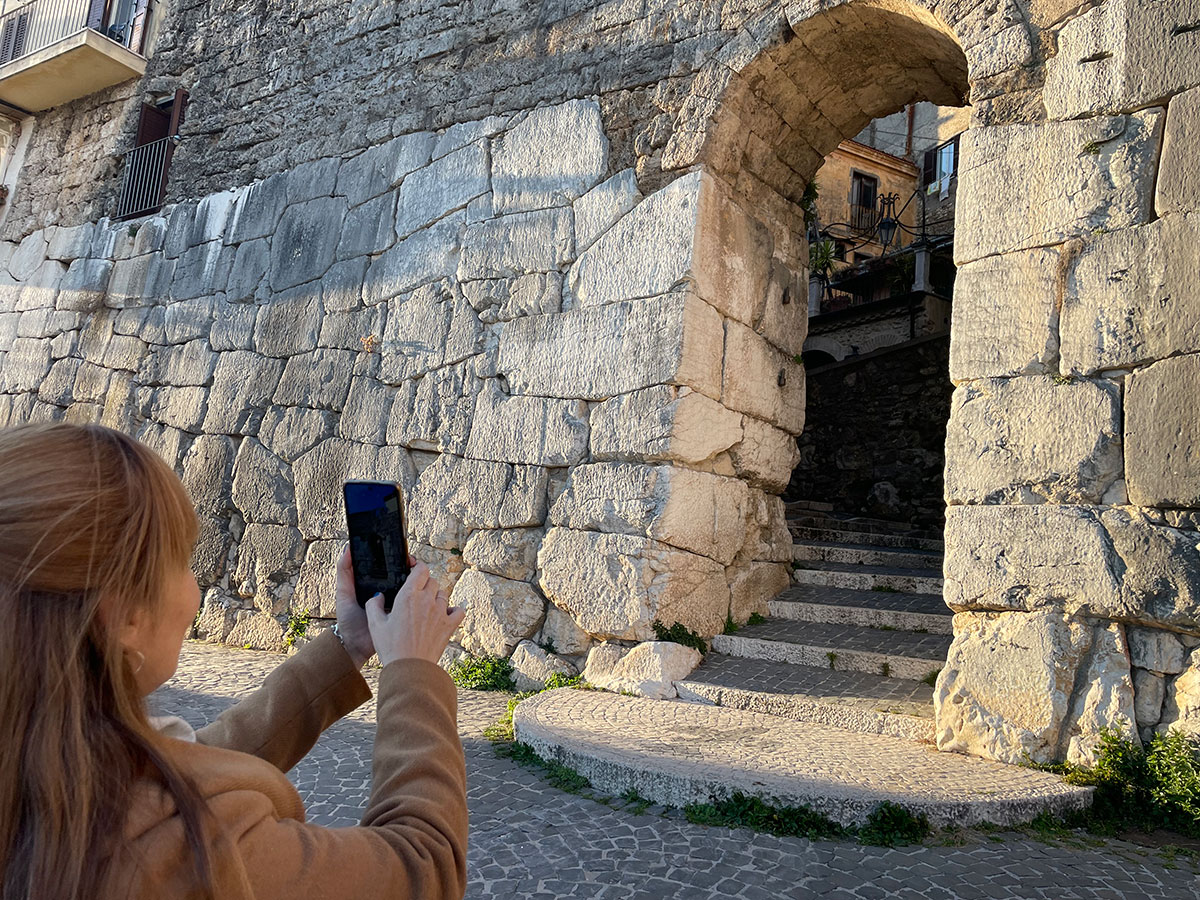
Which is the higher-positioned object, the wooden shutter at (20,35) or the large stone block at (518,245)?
the wooden shutter at (20,35)

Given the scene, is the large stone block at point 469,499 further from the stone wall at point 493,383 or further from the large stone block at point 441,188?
the large stone block at point 441,188

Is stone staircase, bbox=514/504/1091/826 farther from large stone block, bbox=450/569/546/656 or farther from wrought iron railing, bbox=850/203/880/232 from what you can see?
wrought iron railing, bbox=850/203/880/232

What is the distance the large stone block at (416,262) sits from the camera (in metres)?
5.50

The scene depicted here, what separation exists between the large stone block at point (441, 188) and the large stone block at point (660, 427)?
1926 millimetres

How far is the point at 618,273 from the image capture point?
4660 mm

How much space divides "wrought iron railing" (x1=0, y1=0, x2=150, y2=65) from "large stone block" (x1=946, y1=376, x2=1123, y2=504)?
8560 millimetres

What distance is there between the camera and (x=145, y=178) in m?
7.86

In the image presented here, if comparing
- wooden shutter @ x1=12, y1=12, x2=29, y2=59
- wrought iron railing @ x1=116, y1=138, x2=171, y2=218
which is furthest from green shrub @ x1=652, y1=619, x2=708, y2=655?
wooden shutter @ x1=12, y1=12, x2=29, y2=59

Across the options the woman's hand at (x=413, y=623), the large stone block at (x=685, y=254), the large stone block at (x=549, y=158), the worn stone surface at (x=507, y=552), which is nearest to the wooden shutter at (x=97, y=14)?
the large stone block at (x=549, y=158)

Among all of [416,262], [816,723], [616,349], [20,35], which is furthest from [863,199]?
Result: [816,723]

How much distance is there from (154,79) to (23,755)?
895cm

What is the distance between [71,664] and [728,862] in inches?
88.3

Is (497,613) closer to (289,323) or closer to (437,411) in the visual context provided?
(437,411)

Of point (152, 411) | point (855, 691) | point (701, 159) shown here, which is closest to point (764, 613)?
point (855, 691)
